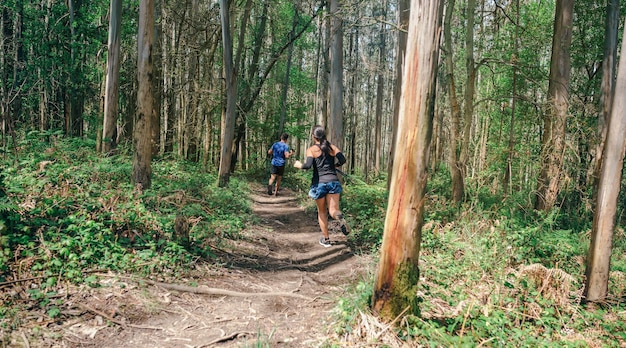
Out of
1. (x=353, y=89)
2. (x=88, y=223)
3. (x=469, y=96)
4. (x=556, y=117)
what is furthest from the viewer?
(x=353, y=89)

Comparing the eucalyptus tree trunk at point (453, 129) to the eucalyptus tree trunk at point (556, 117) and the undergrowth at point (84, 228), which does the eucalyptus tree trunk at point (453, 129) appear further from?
the undergrowth at point (84, 228)

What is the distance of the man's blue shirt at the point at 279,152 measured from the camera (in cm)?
1282

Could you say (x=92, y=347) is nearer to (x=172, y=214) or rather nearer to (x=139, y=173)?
(x=172, y=214)

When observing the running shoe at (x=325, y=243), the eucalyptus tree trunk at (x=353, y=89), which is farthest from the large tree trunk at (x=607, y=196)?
the eucalyptus tree trunk at (x=353, y=89)

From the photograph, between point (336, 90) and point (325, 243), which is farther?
point (336, 90)

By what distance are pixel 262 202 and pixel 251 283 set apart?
7.85m

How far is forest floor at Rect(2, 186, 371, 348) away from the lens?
3.57 meters

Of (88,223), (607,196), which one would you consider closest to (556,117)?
(607,196)

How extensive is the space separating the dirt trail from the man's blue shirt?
20.3 feet

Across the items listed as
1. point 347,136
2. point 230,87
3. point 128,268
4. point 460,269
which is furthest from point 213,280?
point 347,136

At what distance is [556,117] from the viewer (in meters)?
8.46

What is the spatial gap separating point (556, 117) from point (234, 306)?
773 centimetres

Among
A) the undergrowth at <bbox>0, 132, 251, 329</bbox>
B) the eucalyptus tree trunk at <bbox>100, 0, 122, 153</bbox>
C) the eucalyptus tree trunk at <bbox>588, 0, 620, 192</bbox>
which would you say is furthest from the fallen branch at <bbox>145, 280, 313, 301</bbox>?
the eucalyptus tree trunk at <bbox>588, 0, 620, 192</bbox>

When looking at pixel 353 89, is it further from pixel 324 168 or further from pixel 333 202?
pixel 333 202
